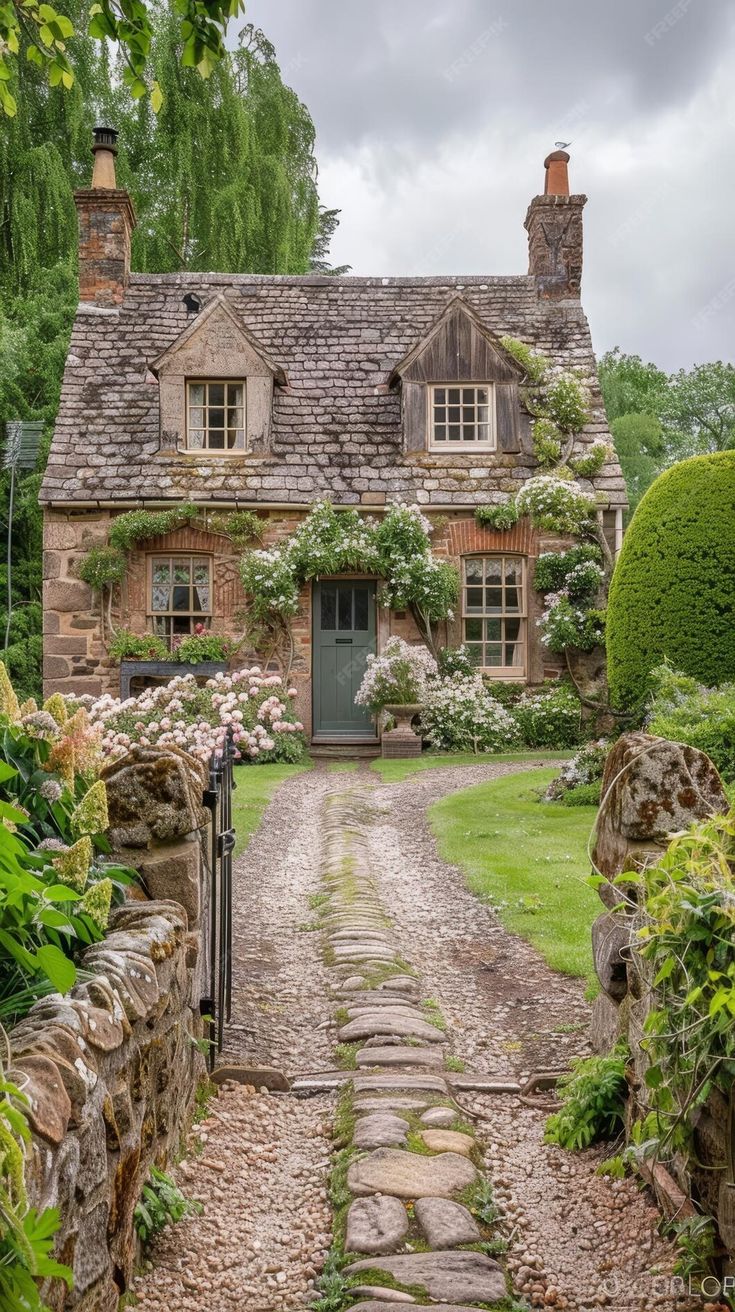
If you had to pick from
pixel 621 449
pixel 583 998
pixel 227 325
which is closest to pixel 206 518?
pixel 227 325

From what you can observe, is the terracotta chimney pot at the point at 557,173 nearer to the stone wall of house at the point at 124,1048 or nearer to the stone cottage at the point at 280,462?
the stone cottage at the point at 280,462

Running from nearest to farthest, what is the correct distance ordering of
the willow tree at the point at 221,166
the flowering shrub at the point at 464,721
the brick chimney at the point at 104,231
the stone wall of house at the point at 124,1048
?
the stone wall of house at the point at 124,1048
the flowering shrub at the point at 464,721
the brick chimney at the point at 104,231
the willow tree at the point at 221,166

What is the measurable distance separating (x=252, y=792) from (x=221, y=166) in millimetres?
16810

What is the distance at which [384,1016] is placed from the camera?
A: 515cm

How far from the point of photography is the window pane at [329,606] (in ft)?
54.8

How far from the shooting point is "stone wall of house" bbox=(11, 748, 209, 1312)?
224 cm

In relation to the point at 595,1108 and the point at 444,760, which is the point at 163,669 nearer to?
the point at 444,760

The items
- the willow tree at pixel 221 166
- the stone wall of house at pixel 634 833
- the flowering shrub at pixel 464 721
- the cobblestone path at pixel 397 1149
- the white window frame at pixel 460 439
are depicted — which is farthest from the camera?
the willow tree at pixel 221 166

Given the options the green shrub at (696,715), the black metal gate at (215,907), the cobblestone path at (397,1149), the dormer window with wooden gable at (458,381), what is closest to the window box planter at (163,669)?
the dormer window with wooden gable at (458,381)

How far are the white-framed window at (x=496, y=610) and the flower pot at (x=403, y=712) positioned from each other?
1.90 meters

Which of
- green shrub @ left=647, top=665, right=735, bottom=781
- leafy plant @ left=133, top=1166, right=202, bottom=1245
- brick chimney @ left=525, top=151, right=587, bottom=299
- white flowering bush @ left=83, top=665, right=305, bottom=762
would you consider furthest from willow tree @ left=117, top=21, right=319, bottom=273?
leafy plant @ left=133, top=1166, right=202, bottom=1245

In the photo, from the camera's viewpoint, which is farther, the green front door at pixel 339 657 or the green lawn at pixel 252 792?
the green front door at pixel 339 657

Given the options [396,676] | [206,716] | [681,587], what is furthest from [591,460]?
[206,716]

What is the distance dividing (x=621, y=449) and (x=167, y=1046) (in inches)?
1232
